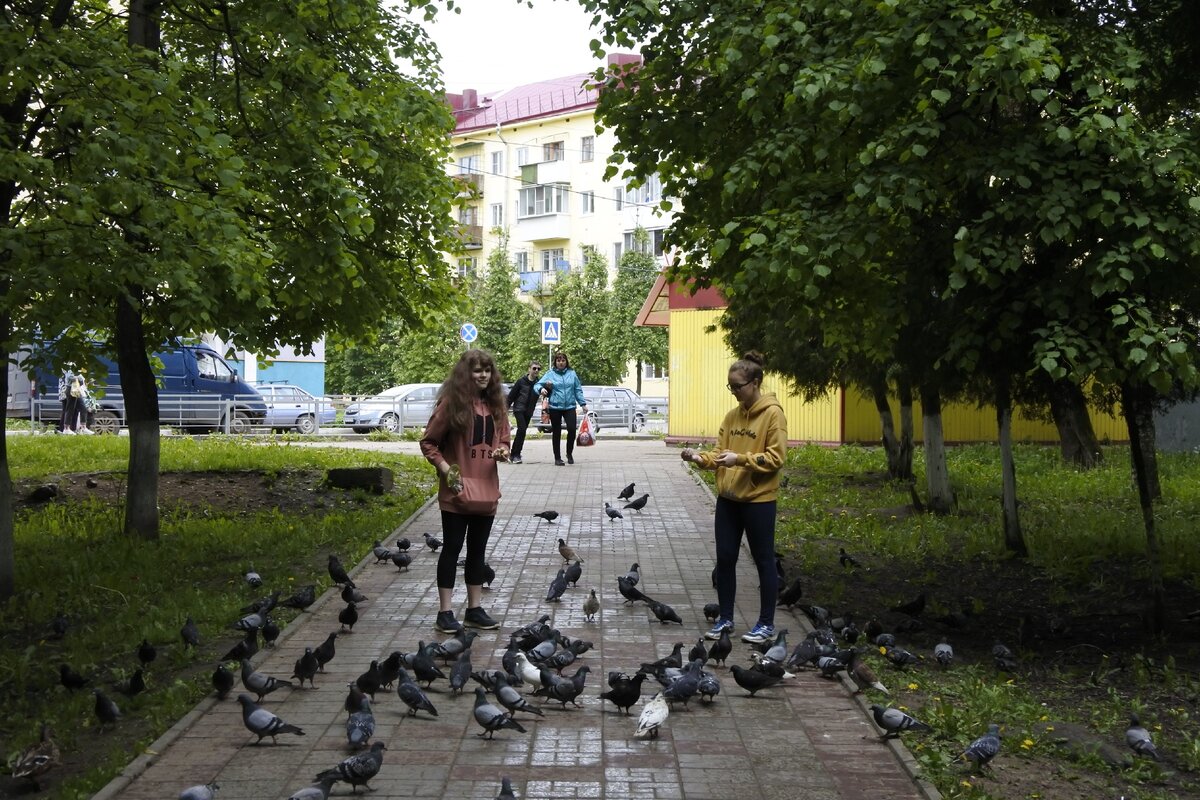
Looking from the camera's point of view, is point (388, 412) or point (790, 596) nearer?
point (790, 596)

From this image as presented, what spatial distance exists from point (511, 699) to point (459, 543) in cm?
239

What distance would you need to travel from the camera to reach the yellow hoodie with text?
8.42 meters

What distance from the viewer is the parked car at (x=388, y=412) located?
37.4 m

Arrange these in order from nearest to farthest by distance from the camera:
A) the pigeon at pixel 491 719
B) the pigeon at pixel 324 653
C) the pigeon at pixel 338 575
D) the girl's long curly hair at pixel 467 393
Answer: the pigeon at pixel 491 719 < the pigeon at pixel 324 653 < the girl's long curly hair at pixel 467 393 < the pigeon at pixel 338 575

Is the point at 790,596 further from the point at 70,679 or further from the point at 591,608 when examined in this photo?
the point at 70,679

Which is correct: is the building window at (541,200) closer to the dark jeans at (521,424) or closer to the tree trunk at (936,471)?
the dark jeans at (521,424)

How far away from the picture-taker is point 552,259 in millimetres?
67875

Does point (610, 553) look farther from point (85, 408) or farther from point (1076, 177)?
point (85, 408)

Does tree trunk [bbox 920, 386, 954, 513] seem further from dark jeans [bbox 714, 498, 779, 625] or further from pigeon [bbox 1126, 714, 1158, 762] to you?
pigeon [bbox 1126, 714, 1158, 762]

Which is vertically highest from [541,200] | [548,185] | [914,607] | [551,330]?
[548,185]

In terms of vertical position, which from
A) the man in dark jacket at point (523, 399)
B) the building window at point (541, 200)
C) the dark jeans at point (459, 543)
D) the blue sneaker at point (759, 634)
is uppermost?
the building window at point (541, 200)

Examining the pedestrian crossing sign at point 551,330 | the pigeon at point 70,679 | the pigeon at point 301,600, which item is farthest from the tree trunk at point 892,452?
the pedestrian crossing sign at point 551,330

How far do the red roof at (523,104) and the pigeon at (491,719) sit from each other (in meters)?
59.8

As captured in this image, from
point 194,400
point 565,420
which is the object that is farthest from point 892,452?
point 194,400
